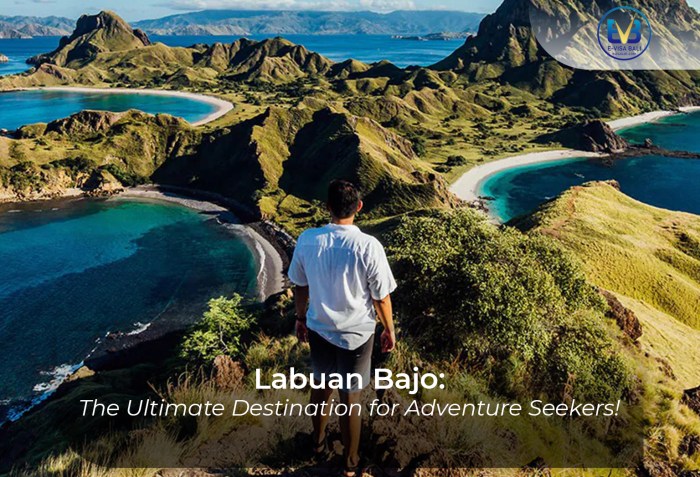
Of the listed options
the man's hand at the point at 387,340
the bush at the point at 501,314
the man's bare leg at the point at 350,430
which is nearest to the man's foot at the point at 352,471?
the man's bare leg at the point at 350,430

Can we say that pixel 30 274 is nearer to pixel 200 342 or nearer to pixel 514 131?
pixel 200 342

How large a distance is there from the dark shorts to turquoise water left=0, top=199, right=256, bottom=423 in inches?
1870

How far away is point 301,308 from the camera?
7.05 m

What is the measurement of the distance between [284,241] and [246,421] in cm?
7118

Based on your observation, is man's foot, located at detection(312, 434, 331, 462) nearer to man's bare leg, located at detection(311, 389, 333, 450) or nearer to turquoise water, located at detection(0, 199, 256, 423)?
man's bare leg, located at detection(311, 389, 333, 450)

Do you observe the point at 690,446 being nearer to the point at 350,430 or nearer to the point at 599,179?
the point at 350,430

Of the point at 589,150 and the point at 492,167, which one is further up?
the point at 589,150

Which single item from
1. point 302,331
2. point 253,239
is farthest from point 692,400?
point 253,239

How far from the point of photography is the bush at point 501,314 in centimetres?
1363

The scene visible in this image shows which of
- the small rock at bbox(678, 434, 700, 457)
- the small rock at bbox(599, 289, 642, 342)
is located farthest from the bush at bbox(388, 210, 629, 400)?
the small rock at bbox(599, 289, 642, 342)

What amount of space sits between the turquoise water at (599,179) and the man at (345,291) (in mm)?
97915

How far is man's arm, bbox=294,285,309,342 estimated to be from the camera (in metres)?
6.95

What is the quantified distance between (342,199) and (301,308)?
6.98 ft

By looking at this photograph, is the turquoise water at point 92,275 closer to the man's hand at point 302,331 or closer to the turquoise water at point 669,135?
the man's hand at point 302,331
